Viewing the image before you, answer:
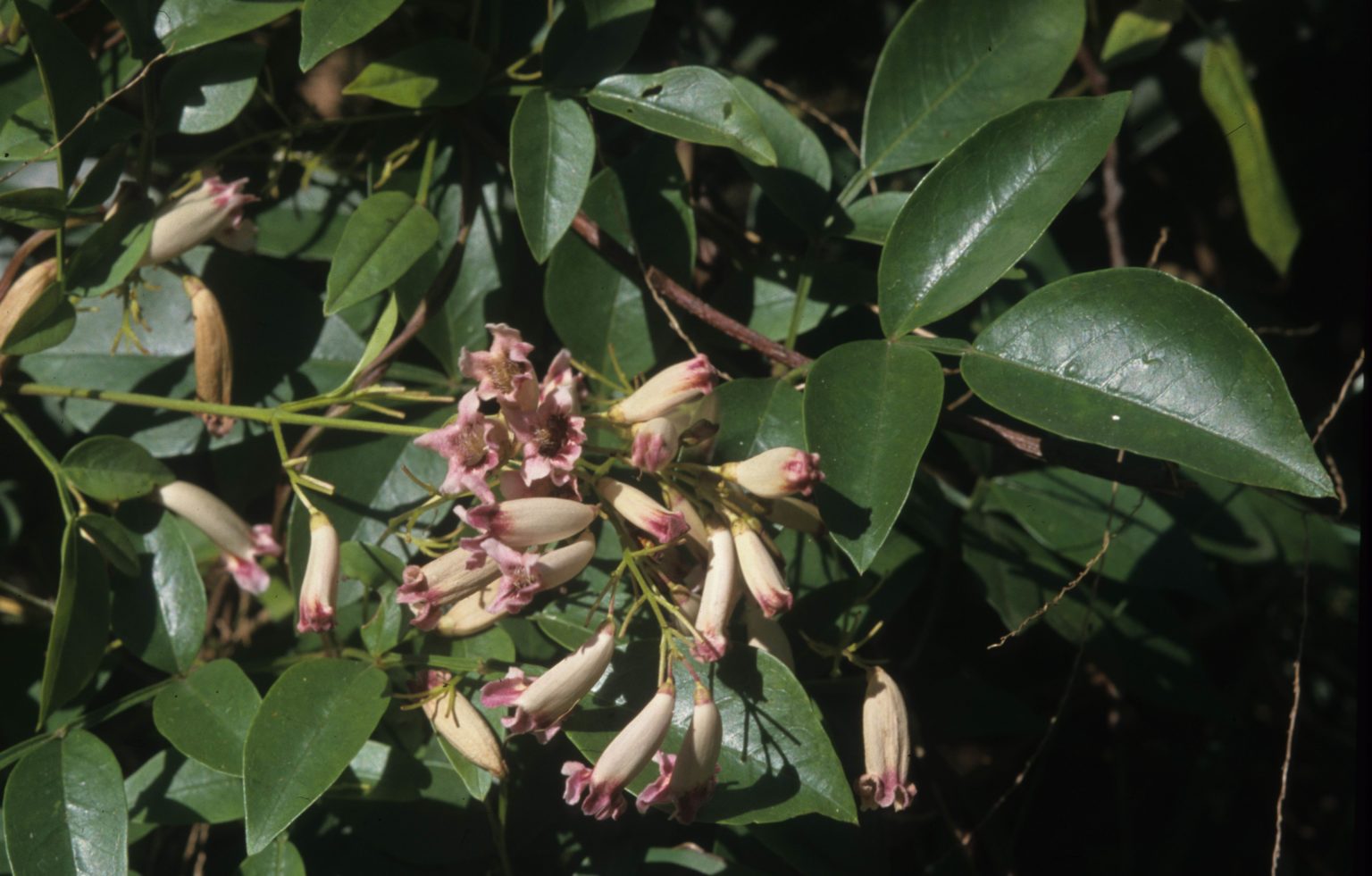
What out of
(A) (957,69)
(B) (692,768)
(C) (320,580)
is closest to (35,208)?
(C) (320,580)

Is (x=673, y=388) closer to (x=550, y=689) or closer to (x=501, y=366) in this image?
(x=501, y=366)

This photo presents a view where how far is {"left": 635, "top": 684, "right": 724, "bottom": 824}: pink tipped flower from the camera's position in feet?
2.92

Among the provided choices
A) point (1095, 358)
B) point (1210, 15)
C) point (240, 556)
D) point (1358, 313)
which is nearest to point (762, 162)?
point (1095, 358)

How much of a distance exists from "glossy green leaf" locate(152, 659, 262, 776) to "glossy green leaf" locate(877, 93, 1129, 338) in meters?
0.69

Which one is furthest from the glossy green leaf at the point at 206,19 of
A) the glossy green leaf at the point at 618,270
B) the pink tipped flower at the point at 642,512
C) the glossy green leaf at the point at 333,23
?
the pink tipped flower at the point at 642,512

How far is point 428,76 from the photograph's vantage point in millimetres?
1094

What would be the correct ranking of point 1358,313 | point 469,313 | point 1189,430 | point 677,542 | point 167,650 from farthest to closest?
point 1358,313
point 469,313
point 167,650
point 677,542
point 1189,430

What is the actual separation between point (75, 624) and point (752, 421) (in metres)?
0.66

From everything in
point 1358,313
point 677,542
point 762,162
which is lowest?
point 1358,313

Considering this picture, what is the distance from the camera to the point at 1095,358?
878mm

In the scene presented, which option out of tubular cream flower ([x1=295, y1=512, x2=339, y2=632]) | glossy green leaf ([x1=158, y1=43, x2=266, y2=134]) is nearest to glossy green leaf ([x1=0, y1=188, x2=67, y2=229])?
glossy green leaf ([x1=158, y1=43, x2=266, y2=134])

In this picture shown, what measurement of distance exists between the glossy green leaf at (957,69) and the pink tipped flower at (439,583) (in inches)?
23.6

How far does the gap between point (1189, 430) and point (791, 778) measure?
1.43 ft

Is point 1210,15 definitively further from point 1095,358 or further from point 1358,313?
point 1095,358
